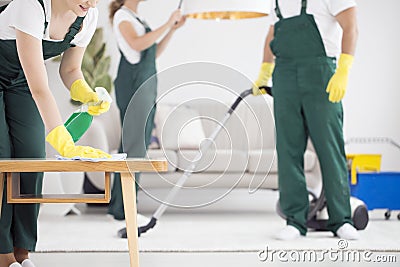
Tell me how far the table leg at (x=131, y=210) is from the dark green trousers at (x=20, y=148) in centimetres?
42

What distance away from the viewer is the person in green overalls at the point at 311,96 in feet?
10.9

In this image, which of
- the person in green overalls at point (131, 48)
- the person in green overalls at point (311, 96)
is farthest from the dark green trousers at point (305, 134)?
the person in green overalls at point (131, 48)

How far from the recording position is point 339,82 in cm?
327

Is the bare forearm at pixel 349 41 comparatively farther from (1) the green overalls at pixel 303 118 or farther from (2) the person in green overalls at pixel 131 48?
(2) the person in green overalls at pixel 131 48

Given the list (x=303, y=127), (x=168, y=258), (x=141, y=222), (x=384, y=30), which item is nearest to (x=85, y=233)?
(x=141, y=222)

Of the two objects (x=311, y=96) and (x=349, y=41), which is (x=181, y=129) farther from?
(x=349, y=41)

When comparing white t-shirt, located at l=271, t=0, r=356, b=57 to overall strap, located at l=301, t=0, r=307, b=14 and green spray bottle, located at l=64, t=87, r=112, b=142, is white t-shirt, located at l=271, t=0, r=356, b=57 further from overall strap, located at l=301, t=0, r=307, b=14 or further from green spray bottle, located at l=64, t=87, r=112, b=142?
green spray bottle, located at l=64, t=87, r=112, b=142

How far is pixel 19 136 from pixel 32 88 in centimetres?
32

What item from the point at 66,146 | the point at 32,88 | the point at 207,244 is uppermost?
the point at 32,88

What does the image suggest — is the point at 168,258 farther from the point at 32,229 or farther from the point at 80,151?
the point at 80,151

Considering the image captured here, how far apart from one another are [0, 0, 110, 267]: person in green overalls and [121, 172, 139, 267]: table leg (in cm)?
10

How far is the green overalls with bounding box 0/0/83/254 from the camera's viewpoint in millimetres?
2326

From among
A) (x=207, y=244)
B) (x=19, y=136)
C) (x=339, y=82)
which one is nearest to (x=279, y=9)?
(x=339, y=82)

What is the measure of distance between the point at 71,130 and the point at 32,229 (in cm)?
37
